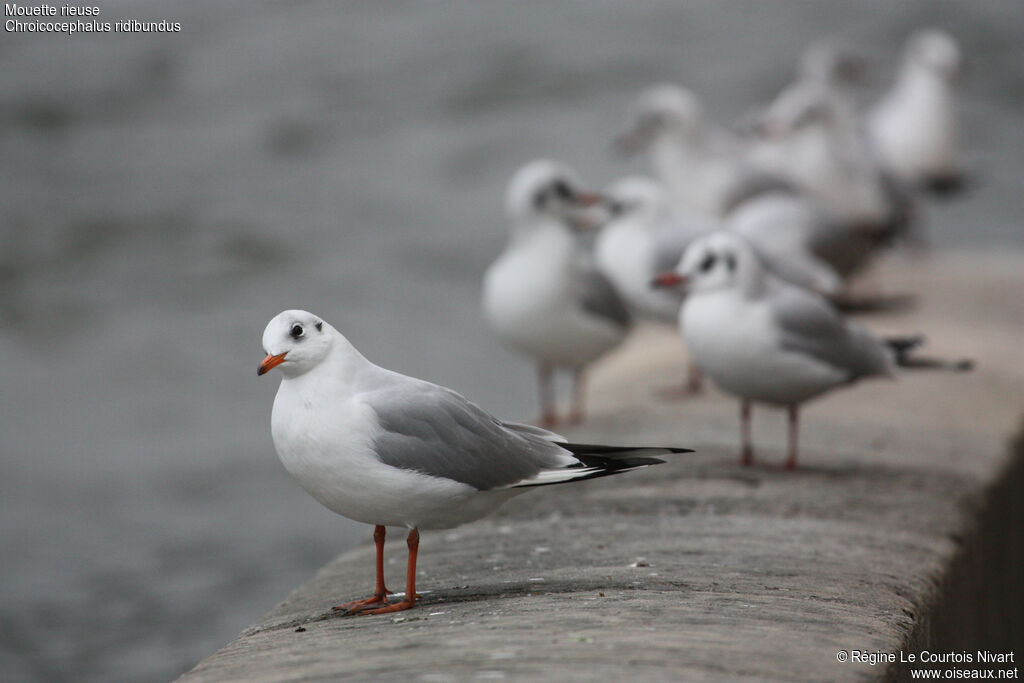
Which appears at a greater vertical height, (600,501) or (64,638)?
(600,501)

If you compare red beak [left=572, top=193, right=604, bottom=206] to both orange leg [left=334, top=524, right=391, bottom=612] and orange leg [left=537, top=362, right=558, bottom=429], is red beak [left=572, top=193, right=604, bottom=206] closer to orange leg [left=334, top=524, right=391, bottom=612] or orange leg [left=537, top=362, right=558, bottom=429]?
orange leg [left=537, top=362, right=558, bottom=429]

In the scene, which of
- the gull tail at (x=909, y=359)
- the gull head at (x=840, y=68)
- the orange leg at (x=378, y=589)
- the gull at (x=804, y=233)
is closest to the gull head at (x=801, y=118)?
the gull head at (x=840, y=68)

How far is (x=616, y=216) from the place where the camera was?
278 inches

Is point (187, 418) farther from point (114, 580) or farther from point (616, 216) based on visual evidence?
point (616, 216)

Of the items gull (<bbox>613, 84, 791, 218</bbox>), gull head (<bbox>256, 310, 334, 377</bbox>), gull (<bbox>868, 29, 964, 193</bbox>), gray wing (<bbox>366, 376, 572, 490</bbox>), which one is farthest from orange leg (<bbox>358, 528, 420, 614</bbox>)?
gull (<bbox>868, 29, 964, 193</bbox>)

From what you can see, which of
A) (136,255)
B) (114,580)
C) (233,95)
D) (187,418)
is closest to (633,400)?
(114,580)

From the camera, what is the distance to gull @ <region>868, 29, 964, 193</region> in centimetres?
1171

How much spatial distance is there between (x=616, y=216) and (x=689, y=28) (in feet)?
42.9

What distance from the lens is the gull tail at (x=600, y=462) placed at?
10.5 feet

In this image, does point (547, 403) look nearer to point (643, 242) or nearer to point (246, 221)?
point (643, 242)

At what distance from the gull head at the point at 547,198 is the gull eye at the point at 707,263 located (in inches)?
49.7

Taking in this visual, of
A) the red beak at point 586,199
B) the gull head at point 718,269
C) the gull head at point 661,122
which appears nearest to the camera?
the gull head at point 718,269

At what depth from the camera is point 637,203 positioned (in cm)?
697

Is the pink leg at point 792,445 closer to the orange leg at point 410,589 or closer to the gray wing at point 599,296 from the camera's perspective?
the gray wing at point 599,296
